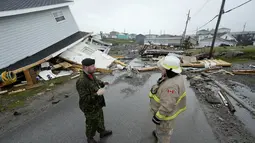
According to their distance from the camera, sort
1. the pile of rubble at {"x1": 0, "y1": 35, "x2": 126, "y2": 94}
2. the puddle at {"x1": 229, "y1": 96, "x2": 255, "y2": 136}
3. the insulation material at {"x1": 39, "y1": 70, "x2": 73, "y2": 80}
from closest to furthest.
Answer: the puddle at {"x1": 229, "y1": 96, "x2": 255, "y2": 136}
the pile of rubble at {"x1": 0, "y1": 35, "x2": 126, "y2": 94}
the insulation material at {"x1": 39, "y1": 70, "x2": 73, "y2": 80}

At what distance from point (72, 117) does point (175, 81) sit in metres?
3.73

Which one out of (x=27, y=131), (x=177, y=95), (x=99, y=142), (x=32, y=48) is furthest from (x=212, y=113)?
(x=32, y=48)

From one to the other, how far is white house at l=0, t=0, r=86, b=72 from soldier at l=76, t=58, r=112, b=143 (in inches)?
294

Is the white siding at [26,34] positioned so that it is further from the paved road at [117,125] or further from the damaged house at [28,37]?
the paved road at [117,125]

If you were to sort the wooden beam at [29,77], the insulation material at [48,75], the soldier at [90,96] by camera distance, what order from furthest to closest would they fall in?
1. the insulation material at [48,75]
2. the wooden beam at [29,77]
3. the soldier at [90,96]

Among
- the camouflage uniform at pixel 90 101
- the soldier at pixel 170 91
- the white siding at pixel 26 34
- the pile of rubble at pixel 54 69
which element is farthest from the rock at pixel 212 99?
the white siding at pixel 26 34

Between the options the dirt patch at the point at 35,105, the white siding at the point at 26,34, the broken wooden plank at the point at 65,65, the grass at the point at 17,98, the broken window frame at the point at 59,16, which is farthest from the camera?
the broken window frame at the point at 59,16

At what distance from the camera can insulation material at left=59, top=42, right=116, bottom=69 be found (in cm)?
1020

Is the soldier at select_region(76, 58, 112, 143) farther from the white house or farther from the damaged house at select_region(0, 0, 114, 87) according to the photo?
the white house

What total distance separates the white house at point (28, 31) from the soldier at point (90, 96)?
7480 millimetres

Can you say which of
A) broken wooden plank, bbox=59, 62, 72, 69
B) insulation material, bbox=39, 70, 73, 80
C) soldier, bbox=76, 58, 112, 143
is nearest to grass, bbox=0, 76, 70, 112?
insulation material, bbox=39, 70, 73, 80

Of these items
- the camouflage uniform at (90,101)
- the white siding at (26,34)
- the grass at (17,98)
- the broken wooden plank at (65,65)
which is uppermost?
the white siding at (26,34)

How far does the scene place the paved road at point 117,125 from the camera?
3.22 meters

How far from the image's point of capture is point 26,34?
8.60 meters
